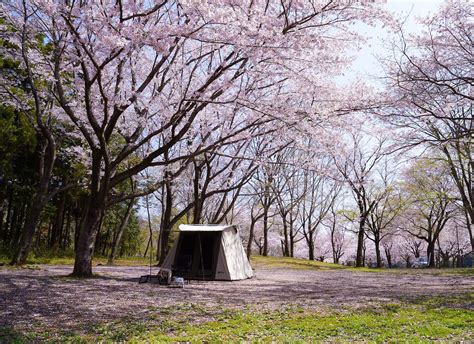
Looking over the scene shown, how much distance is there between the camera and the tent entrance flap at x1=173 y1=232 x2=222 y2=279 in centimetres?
1358

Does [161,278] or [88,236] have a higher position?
[88,236]

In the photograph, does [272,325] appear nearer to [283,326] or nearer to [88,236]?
[283,326]

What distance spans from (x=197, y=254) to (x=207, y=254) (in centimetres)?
35

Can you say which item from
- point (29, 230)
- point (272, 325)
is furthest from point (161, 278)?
point (272, 325)

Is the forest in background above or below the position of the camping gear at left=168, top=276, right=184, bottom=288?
above

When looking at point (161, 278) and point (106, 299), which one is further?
point (161, 278)

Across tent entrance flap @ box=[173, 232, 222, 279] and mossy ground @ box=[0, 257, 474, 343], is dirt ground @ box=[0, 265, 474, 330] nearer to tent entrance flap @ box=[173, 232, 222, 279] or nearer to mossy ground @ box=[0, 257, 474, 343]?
mossy ground @ box=[0, 257, 474, 343]

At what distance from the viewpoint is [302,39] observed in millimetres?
8680

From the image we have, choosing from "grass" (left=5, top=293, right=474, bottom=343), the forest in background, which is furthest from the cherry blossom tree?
"grass" (left=5, top=293, right=474, bottom=343)

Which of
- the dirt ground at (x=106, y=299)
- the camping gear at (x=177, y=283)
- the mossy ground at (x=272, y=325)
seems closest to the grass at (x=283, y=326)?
the mossy ground at (x=272, y=325)

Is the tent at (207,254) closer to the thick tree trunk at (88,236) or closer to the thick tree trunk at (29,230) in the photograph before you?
the thick tree trunk at (88,236)

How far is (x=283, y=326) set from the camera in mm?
5848

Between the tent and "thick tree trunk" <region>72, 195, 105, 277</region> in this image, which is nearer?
"thick tree trunk" <region>72, 195, 105, 277</region>

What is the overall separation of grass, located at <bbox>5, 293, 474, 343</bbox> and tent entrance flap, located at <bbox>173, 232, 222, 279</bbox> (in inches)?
241
